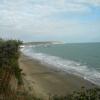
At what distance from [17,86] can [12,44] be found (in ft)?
7.75

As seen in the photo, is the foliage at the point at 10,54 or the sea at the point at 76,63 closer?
the foliage at the point at 10,54

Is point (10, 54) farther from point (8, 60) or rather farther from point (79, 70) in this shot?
point (79, 70)

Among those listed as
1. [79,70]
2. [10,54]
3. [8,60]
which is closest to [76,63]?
[79,70]

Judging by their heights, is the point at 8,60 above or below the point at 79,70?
above

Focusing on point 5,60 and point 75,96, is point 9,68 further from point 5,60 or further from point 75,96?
point 75,96

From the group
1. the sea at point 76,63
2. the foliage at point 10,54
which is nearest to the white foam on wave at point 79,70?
the sea at point 76,63

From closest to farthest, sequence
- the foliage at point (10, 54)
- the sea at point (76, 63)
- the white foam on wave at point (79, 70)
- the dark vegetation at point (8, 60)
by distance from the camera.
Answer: the dark vegetation at point (8, 60) → the foliage at point (10, 54) → the white foam on wave at point (79, 70) → the sea at point (76, 63)

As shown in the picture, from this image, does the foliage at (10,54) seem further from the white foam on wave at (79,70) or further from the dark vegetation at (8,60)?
the white foam on wave at (79,70)

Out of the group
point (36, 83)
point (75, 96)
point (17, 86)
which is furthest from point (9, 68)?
point (36, 83)

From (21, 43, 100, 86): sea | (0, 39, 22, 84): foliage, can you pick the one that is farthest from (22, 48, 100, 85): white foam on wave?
(0, 39, 22, 84): foliage

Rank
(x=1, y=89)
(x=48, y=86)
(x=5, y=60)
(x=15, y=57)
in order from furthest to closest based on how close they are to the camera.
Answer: (x=48, y=86)
(x=15, y=57)
(x=5, y=60)
(x=1, y=89)

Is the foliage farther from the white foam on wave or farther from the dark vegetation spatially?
the white foam on wave

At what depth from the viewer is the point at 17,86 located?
48.9 feet

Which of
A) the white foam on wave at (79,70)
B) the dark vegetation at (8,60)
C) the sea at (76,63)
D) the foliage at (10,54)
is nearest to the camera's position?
the dark vegetation at (8,60)
